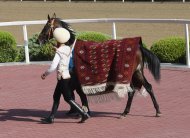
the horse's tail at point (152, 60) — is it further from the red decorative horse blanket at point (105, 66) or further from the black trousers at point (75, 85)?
the black trousers at point (75, 85)

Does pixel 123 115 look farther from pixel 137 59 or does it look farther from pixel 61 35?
pixel 61 35

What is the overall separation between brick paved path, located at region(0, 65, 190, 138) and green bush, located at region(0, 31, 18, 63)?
2385 millimetres

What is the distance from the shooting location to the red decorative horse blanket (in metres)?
9.06

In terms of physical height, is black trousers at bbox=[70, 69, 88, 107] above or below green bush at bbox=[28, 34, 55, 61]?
above

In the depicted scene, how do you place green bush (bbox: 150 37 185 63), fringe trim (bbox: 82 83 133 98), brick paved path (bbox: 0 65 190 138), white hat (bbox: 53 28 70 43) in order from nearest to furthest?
brick paved path (bbox: 0 65 190 138) < white hat (bbox: 53 28 70 43) < fringe trim (bbox: 82 83 133 98) < green bush (bbox: 150 37 185 63)

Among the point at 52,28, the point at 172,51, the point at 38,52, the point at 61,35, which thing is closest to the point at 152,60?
the point at 61,35

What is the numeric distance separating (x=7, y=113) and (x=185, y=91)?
317cm

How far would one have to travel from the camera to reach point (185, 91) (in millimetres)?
11180

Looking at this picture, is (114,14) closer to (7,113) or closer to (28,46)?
(28,46)

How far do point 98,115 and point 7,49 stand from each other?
614 cm

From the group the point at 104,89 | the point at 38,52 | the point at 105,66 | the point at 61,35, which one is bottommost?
the point at 38,52

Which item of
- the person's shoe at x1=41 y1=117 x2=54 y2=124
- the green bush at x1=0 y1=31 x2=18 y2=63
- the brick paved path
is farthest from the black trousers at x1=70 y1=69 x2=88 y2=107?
the green bush at x1=0 y1=31 x2=18 y2=63

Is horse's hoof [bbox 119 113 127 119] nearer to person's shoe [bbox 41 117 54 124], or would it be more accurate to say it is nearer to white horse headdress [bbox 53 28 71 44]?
person's shoe [bbox 41 117 54 124]

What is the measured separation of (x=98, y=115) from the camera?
966cm
